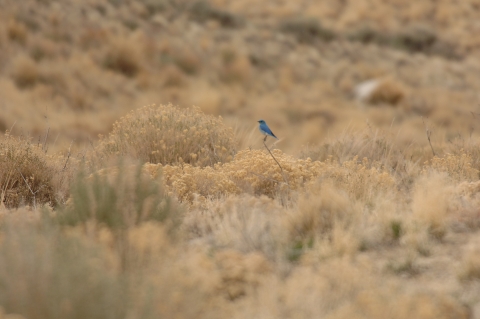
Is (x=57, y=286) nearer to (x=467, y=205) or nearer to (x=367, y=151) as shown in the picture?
(x=467, y=205)

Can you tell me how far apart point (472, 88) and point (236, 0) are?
13.6 m

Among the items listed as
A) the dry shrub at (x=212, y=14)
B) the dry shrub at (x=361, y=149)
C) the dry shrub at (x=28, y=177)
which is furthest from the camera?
the dry shrub at (x=212, y=14)

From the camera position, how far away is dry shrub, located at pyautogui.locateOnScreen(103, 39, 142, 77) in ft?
61.4

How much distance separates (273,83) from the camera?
21422 mm

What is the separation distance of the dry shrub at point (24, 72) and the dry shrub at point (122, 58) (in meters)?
2.58

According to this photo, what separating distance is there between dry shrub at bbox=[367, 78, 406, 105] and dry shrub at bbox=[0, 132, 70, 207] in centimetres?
1634

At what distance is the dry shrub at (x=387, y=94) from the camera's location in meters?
21.6

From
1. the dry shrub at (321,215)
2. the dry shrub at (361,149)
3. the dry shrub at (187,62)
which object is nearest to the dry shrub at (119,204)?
the dry shrub at (321,215)

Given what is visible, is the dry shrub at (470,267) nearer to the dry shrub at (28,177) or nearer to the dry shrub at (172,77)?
the dry shrub at (28,177)

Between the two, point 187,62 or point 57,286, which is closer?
point 57,286

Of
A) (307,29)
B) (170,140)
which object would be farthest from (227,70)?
(170,140)

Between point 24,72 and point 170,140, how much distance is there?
9929 millimetres

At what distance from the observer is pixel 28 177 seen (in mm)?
6387

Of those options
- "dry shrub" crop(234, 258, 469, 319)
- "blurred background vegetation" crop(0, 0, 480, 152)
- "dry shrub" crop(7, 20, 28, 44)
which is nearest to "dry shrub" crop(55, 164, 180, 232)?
"dry shrub" crop(234, 258, 469, 319)
